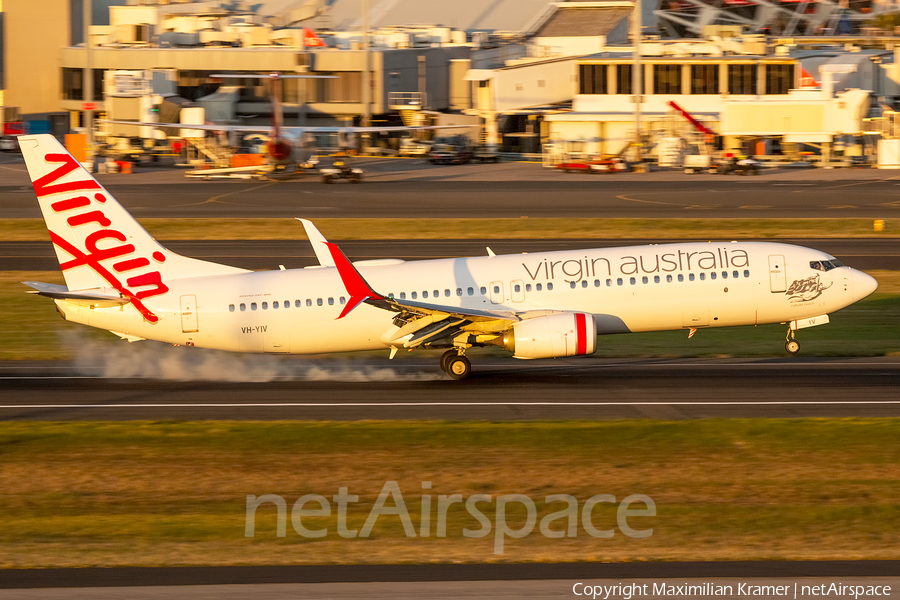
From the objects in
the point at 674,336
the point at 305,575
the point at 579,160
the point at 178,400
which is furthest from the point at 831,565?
the point at 579,160

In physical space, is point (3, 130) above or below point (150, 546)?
above

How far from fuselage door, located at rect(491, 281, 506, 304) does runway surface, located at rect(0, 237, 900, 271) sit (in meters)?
23.1

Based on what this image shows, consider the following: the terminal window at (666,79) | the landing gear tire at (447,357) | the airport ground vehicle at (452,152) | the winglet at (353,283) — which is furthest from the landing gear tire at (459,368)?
the terminal window at (666,79)

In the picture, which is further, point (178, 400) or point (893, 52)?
point (893, 52)

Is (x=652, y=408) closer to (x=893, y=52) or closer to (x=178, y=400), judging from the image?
(x=178, y=400)

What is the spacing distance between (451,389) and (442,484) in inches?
378

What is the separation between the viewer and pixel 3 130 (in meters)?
147

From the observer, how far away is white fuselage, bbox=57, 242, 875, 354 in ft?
110

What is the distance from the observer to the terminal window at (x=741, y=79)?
118m

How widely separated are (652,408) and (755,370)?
22.4 feet

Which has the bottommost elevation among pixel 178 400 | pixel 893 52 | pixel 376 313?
pixel 178 400

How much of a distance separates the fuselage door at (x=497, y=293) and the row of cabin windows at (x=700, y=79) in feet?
295

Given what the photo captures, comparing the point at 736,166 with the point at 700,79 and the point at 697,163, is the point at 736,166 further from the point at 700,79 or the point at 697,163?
the point at 700,79

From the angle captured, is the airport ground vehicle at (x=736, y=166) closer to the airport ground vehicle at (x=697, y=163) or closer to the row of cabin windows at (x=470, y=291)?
the airport ground vehicle at (x=697, y=163)
